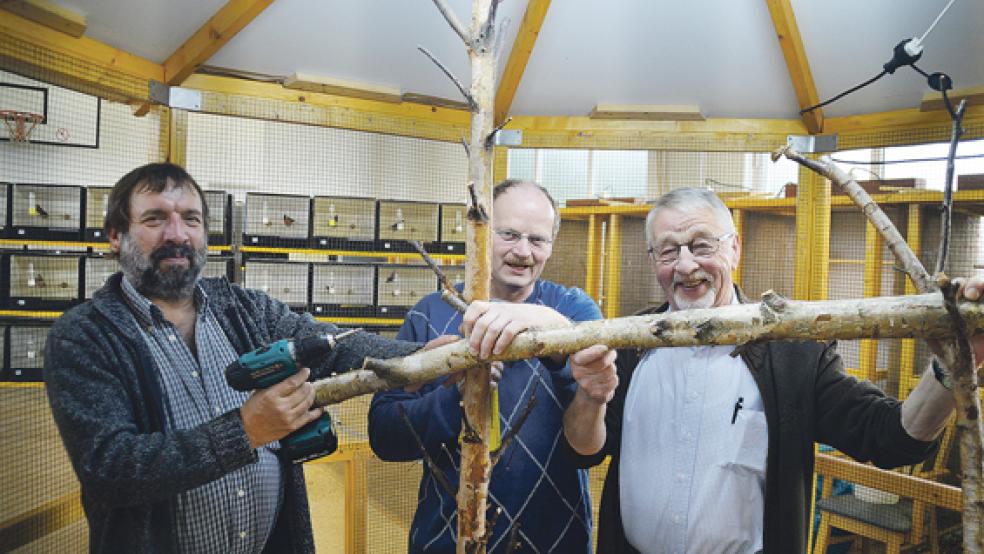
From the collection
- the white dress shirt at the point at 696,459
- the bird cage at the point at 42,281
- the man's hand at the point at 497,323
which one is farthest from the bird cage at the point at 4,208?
the white dress shirt at the point at 696,459

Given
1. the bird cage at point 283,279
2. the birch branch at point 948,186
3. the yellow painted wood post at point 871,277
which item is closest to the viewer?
the birch branch at point 948,186

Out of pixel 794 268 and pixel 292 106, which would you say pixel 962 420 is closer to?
pixel 794 268

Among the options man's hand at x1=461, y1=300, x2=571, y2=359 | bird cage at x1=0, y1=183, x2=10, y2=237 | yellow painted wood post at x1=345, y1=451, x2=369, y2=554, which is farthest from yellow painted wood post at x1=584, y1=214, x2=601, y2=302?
bird cage at x1=0, y1=183, x2=10, y2=237

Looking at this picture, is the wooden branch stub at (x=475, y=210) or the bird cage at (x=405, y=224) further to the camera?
the bird cage at (x=405, y=224)

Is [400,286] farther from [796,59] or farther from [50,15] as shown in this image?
[796,59]

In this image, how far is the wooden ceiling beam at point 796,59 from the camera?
2.28 metres

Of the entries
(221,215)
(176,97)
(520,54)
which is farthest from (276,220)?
(520,54)

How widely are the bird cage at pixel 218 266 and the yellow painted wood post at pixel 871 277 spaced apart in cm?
253

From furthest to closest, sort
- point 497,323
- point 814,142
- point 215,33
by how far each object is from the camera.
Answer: point 814,142, point 215,33, point 497,323

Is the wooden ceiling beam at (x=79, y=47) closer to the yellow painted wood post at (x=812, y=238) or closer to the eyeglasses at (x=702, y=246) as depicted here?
the eyeglasses at (x=702, y=246)

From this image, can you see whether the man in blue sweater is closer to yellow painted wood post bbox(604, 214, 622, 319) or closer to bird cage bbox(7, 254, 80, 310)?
yellow painted wood post bbox(604, 214, 622, 319)

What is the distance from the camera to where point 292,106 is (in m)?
2.39

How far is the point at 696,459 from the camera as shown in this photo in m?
1.38

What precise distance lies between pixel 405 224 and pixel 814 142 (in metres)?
1.67
